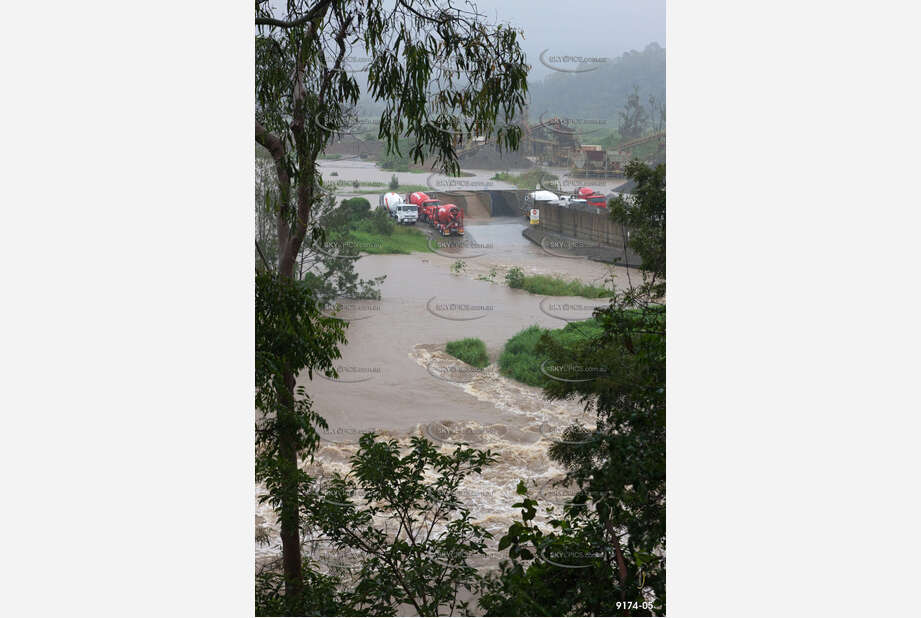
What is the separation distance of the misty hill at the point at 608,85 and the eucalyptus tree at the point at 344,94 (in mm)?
206

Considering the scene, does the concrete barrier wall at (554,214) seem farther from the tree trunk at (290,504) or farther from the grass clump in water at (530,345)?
the tree trunk at (290,504)

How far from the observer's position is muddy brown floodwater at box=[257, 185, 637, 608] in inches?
193

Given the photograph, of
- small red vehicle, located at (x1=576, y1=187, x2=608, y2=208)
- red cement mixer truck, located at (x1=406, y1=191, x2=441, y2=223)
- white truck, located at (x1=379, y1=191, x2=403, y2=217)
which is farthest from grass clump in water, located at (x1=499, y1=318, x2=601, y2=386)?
white truck, located at (x1=379, y1=191, x2=403, y2=217)

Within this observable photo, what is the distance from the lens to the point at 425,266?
4988 millimetres

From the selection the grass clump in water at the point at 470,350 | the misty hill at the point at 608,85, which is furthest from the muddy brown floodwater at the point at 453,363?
the misty hill at the point at 608,85

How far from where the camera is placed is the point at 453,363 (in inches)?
196

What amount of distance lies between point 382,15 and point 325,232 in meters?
1.24

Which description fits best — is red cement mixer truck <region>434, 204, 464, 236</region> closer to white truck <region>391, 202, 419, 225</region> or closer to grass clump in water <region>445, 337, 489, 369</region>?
white truck <region>391, 202, 419, 225</region>

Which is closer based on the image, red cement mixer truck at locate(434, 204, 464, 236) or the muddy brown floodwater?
the muddy brown floodwater

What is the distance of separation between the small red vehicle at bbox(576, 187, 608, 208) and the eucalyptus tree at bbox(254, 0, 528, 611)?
0.47 meters

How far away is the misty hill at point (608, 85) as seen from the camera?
15.9 feet

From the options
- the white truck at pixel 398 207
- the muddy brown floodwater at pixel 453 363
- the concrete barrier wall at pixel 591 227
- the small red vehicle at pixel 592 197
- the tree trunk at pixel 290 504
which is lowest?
the tree trunk at pixel 290 504

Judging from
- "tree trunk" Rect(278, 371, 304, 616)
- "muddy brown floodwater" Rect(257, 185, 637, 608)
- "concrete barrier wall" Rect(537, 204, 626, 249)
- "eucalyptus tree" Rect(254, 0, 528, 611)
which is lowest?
"tree trunk" Rect(278, 371, 304, 616)

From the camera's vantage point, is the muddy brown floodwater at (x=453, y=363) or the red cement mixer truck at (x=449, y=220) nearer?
the muddy brown floodwater at (x=453, y=363)
